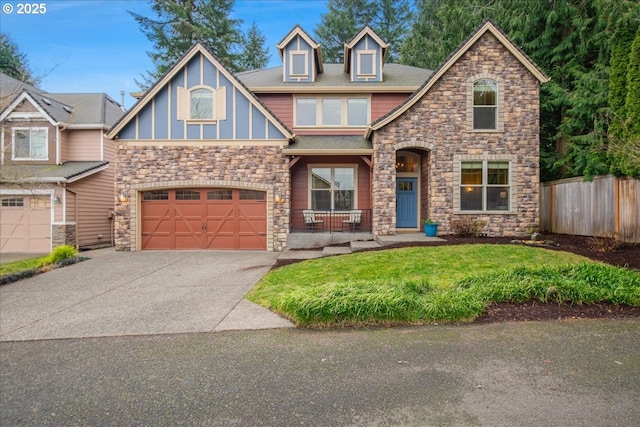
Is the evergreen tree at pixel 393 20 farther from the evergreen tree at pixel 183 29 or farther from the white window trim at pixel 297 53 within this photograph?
the white window trim at pixel 297 53

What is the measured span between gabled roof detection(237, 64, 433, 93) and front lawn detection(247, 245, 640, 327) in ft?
29.5

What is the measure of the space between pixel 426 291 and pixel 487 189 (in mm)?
8000

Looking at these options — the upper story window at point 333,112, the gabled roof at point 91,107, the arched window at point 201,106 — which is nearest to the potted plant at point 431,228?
the upper story window at point 333,112

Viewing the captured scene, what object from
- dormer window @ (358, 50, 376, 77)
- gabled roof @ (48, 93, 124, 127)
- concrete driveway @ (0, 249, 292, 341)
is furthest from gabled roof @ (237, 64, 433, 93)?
concrete driveway @ (0, 249, 292, 341)

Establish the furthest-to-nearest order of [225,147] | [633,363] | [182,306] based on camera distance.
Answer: [225,147] → [182,306] → [633,363]

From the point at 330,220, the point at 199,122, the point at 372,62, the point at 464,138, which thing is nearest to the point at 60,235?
the point at 199,122

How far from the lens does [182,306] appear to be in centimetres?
577

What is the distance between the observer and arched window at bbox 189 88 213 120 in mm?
12423

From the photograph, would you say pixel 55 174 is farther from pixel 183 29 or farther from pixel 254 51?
pixel 254 51

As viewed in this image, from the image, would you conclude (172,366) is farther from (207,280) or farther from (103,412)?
(207,280)

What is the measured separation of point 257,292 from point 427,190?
26.7 feet

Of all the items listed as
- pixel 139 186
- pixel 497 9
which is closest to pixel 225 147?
pixel 139 186

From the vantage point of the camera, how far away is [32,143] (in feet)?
49.0

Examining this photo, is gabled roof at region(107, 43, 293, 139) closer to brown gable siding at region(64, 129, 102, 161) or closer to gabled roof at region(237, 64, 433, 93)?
gabled roof at region(237, 64, 433, 93)
